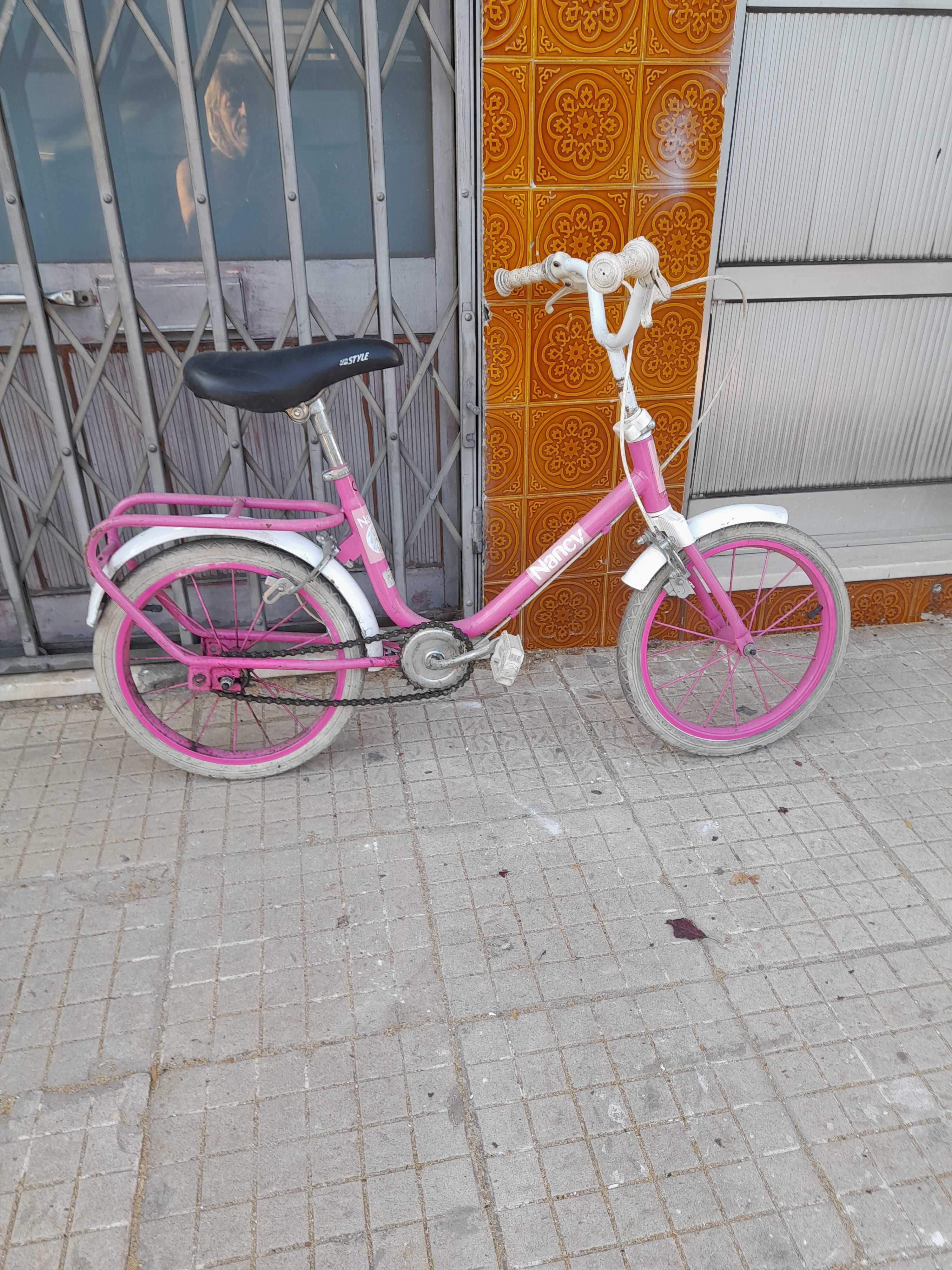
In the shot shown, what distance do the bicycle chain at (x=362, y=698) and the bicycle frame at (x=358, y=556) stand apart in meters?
0.03

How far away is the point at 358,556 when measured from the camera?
2736mm

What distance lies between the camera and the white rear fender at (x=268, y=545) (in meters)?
2.59

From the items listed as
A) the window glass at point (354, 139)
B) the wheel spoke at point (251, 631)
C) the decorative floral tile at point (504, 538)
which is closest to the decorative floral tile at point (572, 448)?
the decorative floral tile at point (504, 538)

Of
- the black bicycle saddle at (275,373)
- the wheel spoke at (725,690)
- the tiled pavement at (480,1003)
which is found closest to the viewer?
the tiled pavement at (480,1003)

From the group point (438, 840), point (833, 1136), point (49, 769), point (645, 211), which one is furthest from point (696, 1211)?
point (645, 211)

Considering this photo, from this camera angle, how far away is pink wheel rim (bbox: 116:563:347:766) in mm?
2713

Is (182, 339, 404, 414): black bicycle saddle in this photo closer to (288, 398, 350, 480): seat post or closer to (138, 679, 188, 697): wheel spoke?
(288, 398, 350, 480): seat post

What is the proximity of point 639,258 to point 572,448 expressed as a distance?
3.16ft

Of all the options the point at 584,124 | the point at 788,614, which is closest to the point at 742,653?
the point at 788,614

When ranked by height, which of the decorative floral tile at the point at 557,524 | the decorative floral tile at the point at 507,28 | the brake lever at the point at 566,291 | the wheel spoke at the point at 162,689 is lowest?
the wheel spoke at the point at 162,689

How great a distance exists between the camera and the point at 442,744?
3008 mm

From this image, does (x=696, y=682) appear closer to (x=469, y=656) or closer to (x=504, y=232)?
(x=469, y=656)

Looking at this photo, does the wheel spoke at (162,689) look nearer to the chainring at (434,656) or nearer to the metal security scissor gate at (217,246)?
the metal security scissor gate at (217,246)

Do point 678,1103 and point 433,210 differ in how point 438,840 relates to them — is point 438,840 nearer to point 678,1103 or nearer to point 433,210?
point 678,1103
